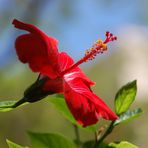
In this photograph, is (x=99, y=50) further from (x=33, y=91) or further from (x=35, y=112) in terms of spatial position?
(x=35, y=112)

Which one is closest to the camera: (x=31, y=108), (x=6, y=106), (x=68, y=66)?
(x=6, y=106)

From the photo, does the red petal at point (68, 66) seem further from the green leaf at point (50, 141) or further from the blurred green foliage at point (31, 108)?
the blurred green foliage at point (31, 108)

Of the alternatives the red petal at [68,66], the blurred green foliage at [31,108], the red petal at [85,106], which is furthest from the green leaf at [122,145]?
the blurred green foliage at [31,108]

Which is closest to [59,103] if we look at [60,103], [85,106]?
[60,103]

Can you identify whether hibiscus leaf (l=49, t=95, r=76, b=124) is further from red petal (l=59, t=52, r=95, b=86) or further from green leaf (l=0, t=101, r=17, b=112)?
green leaf (l=0, t=101, r=17, b=112)

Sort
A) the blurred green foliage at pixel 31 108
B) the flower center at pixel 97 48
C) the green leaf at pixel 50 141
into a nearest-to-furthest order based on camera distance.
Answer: the green leaf at pixel 50 141 → the flower center at pixel 97 48 → the blurred green foliage at pixel 31 108

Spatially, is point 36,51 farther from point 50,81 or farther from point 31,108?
point 31,108

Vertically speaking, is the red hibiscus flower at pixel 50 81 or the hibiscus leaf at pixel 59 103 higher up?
the red hibiscus flower at pixel 50 81
